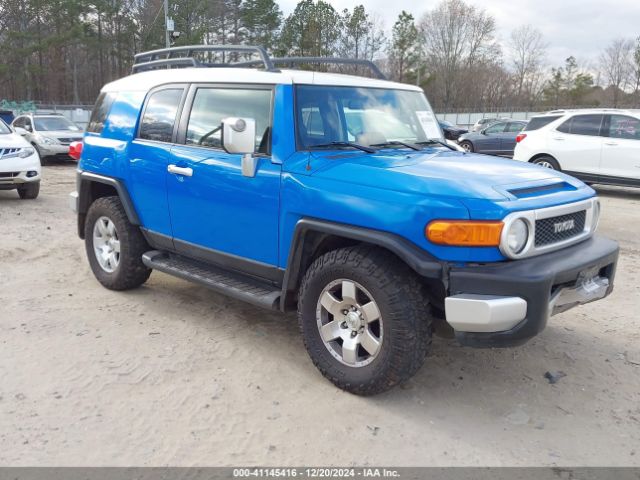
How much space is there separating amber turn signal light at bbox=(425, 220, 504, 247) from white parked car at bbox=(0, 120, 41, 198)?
29.7 feet

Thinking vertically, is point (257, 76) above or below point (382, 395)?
above

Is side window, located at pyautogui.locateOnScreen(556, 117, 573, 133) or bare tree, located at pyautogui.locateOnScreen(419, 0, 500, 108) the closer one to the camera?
side window, located at pyautogui.locateOnScreen(556, 117, 573, 133)

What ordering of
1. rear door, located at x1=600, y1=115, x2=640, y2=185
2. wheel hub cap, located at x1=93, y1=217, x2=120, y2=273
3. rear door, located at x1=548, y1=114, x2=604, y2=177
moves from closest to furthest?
wheel hub cap, located at x1=93, y1=217, x2=120, y2=273
rear door, located at x1=600, y1=115, x2=640, y2=185
rear door, located at x1=548, y1=114, x2=604, y2=177

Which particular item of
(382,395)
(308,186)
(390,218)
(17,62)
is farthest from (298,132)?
(17,62)

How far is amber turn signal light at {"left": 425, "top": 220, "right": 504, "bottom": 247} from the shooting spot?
304cm

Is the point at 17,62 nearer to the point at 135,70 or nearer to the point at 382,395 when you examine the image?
the point at 135,70

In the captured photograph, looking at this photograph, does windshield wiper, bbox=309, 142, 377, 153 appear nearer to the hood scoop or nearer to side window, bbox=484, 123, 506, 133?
Answer: the hood scoop

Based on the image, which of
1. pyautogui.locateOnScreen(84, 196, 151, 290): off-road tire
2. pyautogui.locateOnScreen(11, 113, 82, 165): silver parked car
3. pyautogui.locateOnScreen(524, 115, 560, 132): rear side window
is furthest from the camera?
pyautogui.locateOnScreen(11, 113, 82, 165): silver parked car

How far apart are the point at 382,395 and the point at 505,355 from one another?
3.84 ft

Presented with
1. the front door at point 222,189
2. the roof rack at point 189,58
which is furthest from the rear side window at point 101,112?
the front door at point 222,189

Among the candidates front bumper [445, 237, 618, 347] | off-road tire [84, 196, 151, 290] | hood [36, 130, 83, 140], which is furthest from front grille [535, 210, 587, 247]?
hood [36, 130, 83, 140]

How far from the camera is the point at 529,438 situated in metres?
3.17

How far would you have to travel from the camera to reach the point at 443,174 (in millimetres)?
3377

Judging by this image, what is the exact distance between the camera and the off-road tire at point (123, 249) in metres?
5.13
